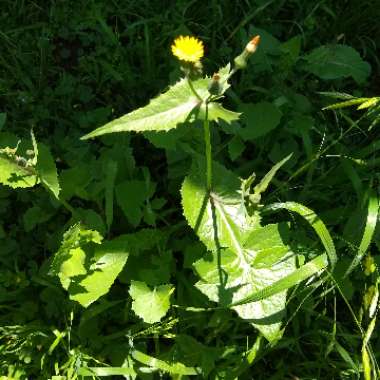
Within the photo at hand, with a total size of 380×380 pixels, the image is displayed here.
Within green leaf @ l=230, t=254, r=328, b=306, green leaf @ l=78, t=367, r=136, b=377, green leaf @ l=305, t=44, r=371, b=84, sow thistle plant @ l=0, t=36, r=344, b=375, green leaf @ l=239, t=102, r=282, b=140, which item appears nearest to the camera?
green leaf @ l=230, t=254, r=328, b=306

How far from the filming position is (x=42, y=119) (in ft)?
8.79

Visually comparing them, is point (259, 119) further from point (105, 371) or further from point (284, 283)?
point (105, 371)

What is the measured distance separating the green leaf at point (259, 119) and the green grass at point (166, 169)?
0.06m

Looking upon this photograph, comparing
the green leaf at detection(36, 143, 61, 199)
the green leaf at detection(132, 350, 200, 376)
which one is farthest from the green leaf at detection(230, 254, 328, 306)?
the green leaf at detection(36, 143, 61, 199)

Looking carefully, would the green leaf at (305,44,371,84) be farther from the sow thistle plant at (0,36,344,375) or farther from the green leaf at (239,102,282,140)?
the sow thistle plant at (0,36,344,375)

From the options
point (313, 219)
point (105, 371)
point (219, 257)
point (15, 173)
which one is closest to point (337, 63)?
point (313, 219)

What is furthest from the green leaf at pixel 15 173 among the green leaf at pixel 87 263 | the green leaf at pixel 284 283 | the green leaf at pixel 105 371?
the green leaf at pixel 284 283

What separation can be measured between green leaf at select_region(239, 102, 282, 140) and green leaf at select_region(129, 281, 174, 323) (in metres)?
0.79

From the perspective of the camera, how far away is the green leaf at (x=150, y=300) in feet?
7.02

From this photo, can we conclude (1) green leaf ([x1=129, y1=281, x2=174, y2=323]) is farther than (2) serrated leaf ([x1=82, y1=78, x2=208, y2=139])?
Yes

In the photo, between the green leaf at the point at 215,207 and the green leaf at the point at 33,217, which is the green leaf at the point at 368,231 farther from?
the green leaf at the point at 33,217

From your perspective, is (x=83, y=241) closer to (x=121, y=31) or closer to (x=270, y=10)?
(x=121, y=31)

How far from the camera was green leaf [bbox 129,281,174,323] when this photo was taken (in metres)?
2.14

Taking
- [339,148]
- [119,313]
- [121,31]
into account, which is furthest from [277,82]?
[119,313]
